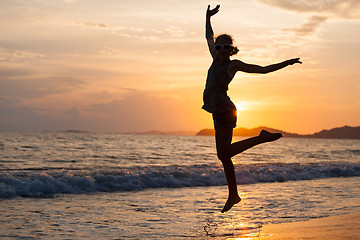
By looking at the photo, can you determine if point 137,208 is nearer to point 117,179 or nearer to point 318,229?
point 318,229

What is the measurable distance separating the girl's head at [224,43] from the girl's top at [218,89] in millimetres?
215

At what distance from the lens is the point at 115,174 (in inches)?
624

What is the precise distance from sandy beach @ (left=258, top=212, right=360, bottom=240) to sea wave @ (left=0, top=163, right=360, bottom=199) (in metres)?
8.07

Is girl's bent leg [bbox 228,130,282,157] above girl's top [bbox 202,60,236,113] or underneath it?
underneath

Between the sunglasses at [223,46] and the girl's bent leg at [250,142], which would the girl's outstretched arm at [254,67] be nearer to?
the sunglasses at [223,46]

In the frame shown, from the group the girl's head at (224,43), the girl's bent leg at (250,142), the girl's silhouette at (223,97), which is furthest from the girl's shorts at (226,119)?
the girl's head at (224,43)

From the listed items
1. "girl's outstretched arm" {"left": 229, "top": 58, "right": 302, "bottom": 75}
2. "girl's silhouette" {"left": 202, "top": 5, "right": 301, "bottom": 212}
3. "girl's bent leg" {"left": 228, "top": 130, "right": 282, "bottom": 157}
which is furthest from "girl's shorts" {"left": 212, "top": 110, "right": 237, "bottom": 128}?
"girl's outstretched arm" {"left": 229, "top": 58, "right": 302, "bottom": 75}

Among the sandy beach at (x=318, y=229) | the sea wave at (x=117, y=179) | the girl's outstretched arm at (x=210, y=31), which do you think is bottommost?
the sea wave at (x=117, y=179)

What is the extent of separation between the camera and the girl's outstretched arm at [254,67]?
16.0 feet

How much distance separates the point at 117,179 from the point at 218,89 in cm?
1042

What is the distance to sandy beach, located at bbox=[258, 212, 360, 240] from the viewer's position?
5.66 m

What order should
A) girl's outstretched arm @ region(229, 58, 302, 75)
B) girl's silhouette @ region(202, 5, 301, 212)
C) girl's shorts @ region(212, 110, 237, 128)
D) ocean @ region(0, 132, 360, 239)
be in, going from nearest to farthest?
girl's outstretched arm @ region(229, 58, 302, 75)
girl's silhouette @ region(202, 5, 301, 212)
girl's shorts @ region(212, 110, 237, 128)
ocean @ region(0, 132, 360, 239)

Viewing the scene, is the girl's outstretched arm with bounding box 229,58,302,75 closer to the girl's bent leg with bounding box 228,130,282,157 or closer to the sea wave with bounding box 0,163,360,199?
the girl's bent leg with bounding box 228,130,282,157

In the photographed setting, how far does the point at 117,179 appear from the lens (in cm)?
1498
